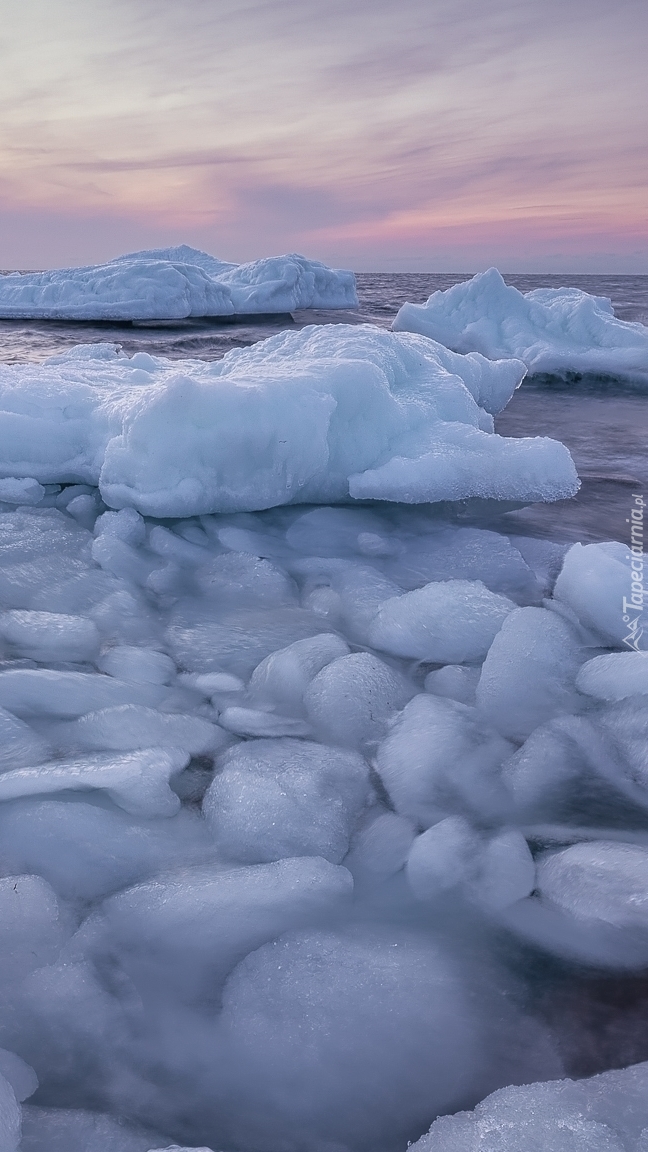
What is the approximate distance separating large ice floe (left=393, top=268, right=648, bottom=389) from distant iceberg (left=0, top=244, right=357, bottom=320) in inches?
382

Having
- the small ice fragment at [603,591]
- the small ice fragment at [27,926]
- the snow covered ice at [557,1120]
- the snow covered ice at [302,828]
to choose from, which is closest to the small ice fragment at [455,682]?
the snow covered ice at [302,828]

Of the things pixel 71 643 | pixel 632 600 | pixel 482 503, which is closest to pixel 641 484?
pixel 482 503

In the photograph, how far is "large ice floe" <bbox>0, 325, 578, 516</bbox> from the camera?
12.9 ft

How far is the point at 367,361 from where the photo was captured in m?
4.53

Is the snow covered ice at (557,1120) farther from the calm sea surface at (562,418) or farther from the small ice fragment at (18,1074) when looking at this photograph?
the calm sea surface at (562,418)

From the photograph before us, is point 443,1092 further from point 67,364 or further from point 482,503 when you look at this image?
point 67,364

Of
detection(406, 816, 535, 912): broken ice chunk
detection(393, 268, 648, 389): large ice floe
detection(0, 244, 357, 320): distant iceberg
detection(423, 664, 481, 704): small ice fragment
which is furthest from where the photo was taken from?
detection(0, 244, 357, 320): distant iceberg

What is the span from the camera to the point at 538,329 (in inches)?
429

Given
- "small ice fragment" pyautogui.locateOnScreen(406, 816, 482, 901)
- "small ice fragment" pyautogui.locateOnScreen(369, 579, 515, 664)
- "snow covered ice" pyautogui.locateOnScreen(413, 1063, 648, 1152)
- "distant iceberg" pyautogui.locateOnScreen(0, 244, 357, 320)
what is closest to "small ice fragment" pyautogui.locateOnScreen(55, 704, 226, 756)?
"small ice fragment" pyautogui.locateOnScreen(406, 816, 482, 901)

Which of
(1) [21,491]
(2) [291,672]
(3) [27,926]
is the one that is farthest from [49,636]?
(1) [21,491]

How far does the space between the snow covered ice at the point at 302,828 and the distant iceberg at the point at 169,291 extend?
56.2 feet

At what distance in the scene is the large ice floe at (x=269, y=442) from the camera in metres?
3.92

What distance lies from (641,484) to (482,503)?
1455mm

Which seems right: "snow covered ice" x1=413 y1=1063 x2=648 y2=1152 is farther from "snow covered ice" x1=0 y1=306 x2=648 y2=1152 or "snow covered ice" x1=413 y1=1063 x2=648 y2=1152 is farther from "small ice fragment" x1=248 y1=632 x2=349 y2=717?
"small ice fragment" x1=248 y1=632 x2=349 y2=717
